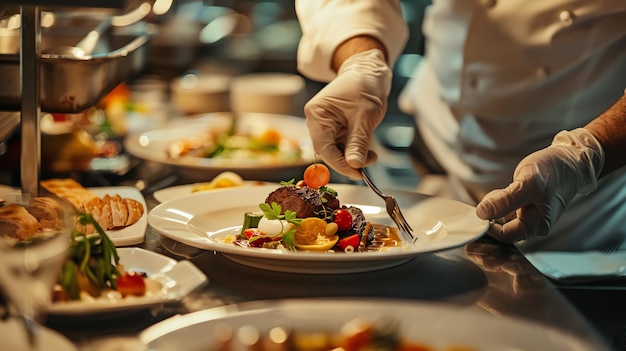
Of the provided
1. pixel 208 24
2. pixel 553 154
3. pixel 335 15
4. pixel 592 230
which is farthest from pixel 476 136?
pixel 208 24

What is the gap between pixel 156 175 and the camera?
2.14 m

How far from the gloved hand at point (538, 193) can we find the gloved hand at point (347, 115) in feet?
1.05

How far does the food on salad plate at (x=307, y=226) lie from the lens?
138 cm

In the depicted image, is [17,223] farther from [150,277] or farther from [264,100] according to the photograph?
[264,100]

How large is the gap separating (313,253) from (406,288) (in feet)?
0.52

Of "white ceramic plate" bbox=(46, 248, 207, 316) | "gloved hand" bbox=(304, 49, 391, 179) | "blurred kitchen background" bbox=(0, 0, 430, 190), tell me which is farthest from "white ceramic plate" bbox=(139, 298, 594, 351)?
"blurred kitchen background" bbox=(0, 0, 430, 190)

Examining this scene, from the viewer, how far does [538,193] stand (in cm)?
148

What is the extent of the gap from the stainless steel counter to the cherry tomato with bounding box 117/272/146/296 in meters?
0.03

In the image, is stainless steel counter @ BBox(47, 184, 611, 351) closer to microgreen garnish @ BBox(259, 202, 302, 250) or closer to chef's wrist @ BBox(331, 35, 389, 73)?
microgreen garnish @ BBox(259, 202, 302, 250)

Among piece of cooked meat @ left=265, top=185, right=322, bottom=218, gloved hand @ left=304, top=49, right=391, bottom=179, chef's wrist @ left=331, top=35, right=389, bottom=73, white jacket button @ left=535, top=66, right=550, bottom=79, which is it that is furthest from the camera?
white jacket button @ left=535, top=66, right=550, bottom=79

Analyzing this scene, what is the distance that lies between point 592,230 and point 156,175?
3.92ft

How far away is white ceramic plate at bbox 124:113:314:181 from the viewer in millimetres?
2133

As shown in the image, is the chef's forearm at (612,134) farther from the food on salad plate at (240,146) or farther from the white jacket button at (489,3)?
the food on salad plate at (240,146)

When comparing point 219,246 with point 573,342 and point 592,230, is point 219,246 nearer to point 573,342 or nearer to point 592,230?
point 573,342
